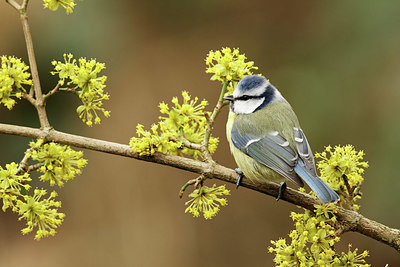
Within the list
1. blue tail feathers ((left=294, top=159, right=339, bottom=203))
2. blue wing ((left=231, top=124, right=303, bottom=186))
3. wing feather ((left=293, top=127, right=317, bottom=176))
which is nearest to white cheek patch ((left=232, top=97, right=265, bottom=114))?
blue wing ((left=231, top=124, right=303, bottom=186))

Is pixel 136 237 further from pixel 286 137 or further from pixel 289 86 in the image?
pixel 286 137

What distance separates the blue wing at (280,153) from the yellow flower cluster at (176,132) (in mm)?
372

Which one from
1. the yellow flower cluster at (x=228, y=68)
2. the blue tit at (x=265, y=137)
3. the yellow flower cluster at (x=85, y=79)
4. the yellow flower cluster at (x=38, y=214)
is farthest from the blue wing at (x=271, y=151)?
the yellow flower cluster at (x=38, y=214)

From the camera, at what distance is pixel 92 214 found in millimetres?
6039

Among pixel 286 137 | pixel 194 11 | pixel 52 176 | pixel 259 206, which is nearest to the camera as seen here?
pixel 52 176

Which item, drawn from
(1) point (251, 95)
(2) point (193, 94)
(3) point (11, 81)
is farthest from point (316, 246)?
(2) point (193, 94)

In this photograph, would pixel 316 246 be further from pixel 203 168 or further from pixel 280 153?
pixel 280 153

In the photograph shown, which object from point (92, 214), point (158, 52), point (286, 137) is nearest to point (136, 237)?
point (92, 214)

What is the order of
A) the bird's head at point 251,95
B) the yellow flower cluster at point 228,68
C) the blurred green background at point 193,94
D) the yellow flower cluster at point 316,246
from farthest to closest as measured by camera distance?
the blurred green background at point 193,94 → the bird's head at point 251,95 → the yellow flower cluster at point 228,68 → the yellow flower cluster at point 316,246

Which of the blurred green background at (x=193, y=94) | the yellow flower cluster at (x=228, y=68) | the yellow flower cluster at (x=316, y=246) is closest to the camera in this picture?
the yellow flower cluster at (x=316, y=246)

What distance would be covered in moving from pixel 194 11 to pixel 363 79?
2.11m

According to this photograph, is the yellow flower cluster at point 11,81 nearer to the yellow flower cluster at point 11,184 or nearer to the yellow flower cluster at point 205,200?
the yellow flower cluster at point 11,184

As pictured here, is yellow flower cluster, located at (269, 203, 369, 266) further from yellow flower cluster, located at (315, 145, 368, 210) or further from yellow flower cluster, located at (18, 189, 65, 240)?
yellow flower cluster, located at (18, 189, 65, 240)

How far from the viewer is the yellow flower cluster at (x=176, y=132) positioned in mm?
2170
